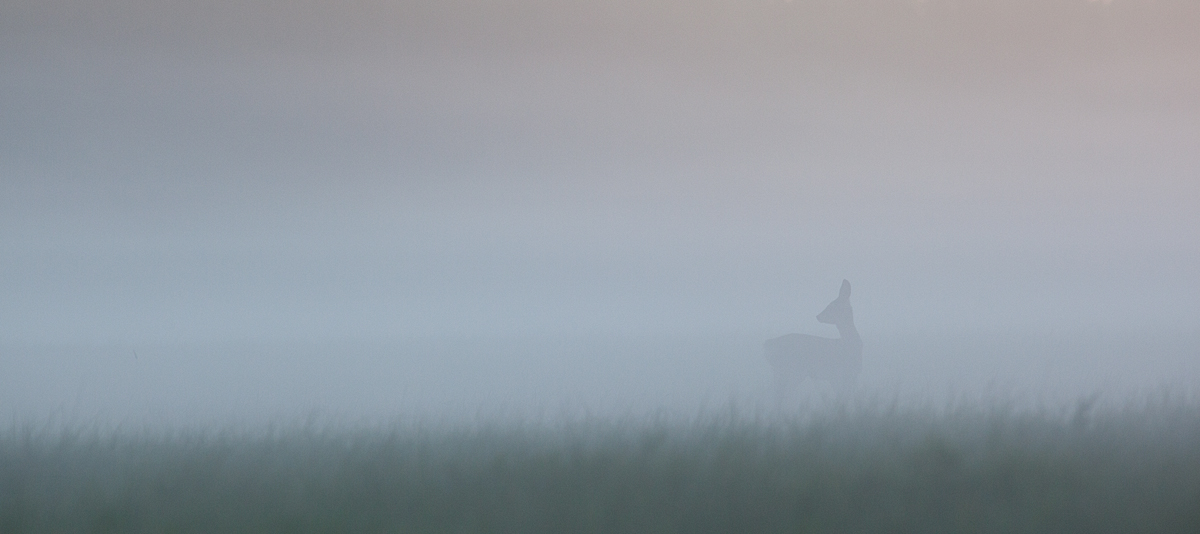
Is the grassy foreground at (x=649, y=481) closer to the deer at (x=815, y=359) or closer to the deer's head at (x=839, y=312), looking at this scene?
the deer at (x=815, y=359)

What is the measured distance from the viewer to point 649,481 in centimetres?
491

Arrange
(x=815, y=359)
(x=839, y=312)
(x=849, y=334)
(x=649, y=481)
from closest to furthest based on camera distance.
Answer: (x=649, y=481)
(x=815, y=359)
(x=849, y=334)
(x=839, y=312)

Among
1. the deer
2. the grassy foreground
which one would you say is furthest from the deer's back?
the grassy foreground

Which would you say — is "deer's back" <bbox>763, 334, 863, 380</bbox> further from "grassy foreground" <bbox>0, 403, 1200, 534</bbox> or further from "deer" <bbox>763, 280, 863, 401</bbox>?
"grassy foreground" <bbox>0, 403, 1200, 534</bbox>

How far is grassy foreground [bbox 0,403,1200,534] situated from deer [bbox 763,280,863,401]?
5499mm

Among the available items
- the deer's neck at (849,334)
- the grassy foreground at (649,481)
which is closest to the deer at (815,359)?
the deer's neck at (849,334)

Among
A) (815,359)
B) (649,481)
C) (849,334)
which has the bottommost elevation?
(649,481)

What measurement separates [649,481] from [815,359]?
A: 25.0 feet

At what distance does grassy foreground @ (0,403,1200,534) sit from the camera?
4406 mm

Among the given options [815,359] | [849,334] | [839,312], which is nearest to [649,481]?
[815,359]

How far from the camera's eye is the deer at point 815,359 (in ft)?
39.2

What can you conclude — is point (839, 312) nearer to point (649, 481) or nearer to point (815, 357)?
point (815, 357)

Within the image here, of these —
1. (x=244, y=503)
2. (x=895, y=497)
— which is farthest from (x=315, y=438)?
(x=895, y=497)

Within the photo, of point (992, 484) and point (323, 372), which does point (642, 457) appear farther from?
point (323, 372)
